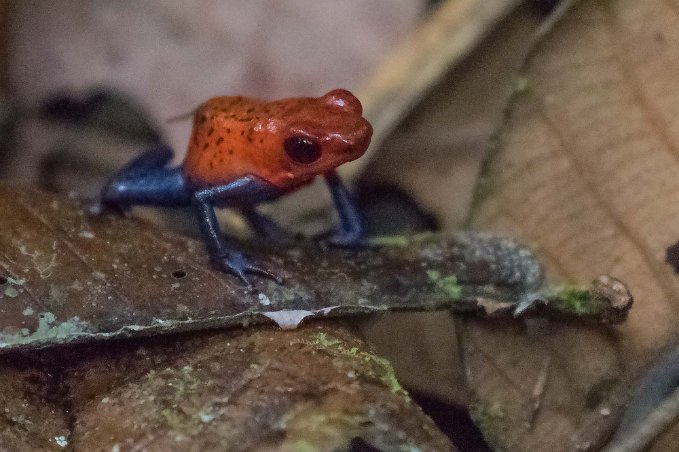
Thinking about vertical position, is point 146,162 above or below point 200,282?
below

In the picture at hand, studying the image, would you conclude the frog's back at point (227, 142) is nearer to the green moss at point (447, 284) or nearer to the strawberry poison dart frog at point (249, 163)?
the strawberry poison dart frog at point (249, 163)

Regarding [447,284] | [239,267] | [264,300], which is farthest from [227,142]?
[447,284]

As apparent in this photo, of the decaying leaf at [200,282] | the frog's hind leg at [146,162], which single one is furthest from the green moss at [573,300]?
the frog's hind leg at [146,162]

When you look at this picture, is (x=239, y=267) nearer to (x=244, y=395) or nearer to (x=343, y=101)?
(x=244, y=395)

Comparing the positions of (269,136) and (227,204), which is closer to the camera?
(269,136)

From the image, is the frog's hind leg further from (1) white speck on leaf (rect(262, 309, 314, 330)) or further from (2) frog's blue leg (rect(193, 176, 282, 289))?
(1) white speck on leaf (rect(262, 309, 314, 330))

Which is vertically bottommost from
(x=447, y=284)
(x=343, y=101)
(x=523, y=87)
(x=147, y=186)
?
(x=147, y=186)
